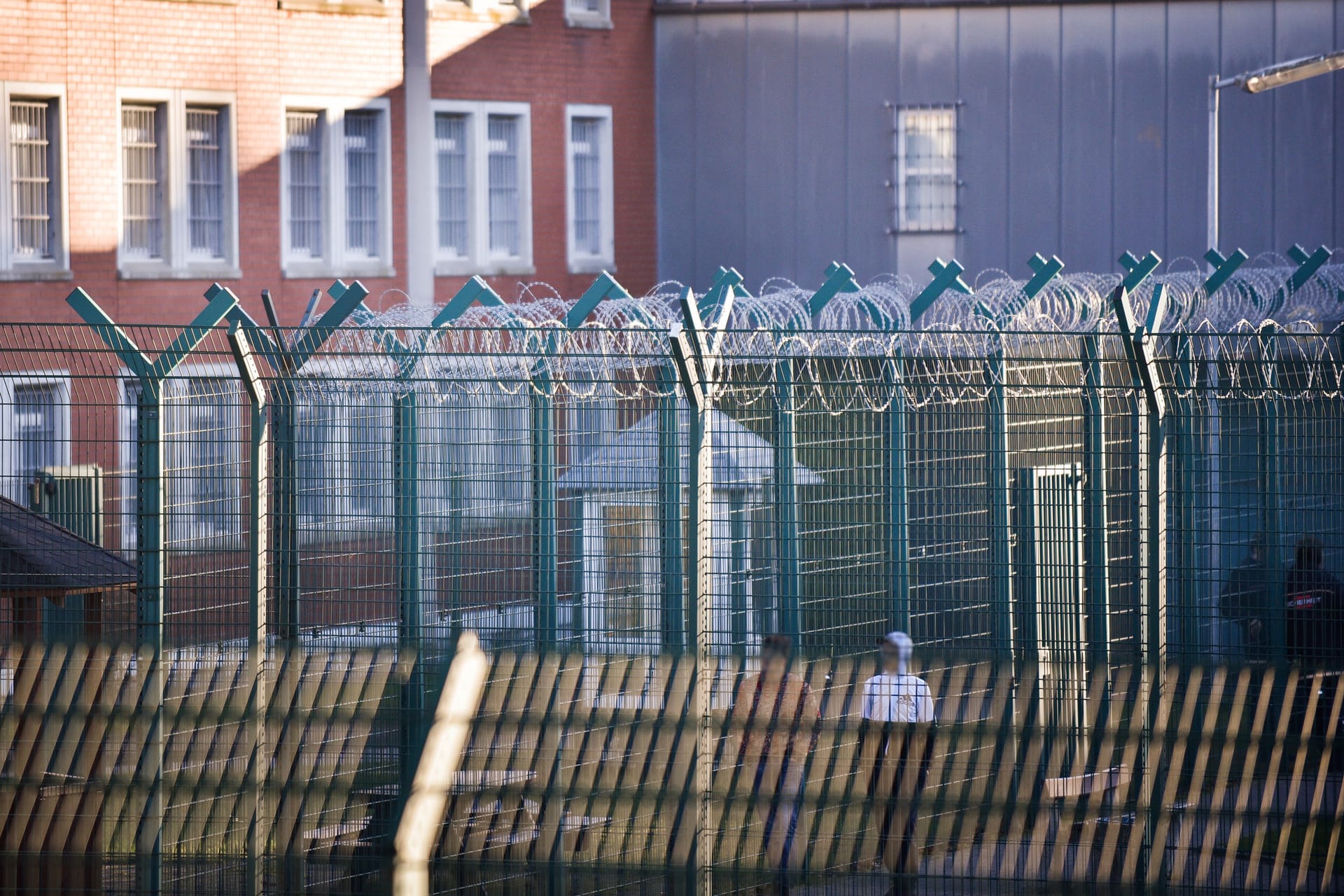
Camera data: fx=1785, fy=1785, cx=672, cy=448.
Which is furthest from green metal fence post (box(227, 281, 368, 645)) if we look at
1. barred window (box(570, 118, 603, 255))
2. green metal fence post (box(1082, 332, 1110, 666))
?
barred window (box(570, 118, 603, 255))

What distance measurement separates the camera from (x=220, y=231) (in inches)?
862

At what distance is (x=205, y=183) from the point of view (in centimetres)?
2183

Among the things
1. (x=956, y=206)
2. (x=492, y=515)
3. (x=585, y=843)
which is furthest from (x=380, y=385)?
(x=956, y=206)

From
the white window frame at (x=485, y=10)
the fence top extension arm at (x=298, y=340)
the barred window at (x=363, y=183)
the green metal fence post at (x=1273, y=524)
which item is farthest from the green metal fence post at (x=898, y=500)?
the white window frame at (x=485, y=10)

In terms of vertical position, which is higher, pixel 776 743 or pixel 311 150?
pixel 311 150

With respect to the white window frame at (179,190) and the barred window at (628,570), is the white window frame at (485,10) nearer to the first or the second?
the white window frame at (179,190)

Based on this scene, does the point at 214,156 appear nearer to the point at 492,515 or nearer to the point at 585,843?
the point at 492,515

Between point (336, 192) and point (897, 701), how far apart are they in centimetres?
1758

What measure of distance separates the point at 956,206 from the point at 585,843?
20892 millimetres

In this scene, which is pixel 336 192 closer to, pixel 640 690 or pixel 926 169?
pixel 926 169

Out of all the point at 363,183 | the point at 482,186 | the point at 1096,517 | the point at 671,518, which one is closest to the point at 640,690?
the point at 671,518

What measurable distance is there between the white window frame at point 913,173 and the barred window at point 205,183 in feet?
32.7

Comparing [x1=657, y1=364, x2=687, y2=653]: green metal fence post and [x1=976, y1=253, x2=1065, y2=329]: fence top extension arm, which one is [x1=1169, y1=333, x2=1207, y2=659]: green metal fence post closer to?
[x1=657, y1=364, x2=687, y2=653]: green metal fence post

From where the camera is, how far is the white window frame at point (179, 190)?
2075 cm
